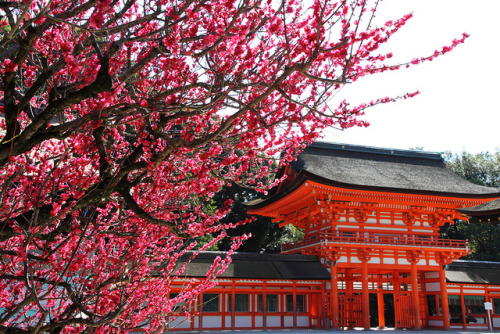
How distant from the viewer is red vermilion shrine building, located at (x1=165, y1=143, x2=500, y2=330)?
14570 millimetres

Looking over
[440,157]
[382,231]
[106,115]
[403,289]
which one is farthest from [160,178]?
[440,157]

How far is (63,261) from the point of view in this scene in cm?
424

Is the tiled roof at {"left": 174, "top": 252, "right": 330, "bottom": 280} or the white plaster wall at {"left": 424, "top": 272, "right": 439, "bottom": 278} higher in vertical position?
the tiled roof at {"left": 174, "top": 252, "right": 330, "bottom": 280}

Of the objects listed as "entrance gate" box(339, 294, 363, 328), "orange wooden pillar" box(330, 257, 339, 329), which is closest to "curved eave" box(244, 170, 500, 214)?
"orange wooden pillar" box(330, 257, 339, 329)

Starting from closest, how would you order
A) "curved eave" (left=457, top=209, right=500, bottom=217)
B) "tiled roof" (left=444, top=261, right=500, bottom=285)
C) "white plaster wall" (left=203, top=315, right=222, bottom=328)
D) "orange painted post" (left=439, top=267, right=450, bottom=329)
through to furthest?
1. "white plaster wall" (left=203, top=315, right=222, bottom=328)
2. "orange painted post" (left=439, top=267, right=450, bottom=329)
3. "tiled roof" (left=444, top=261, right=500, bottom=285)
4. "curved eave" (left=457, top=209, right=500, bottom=217)

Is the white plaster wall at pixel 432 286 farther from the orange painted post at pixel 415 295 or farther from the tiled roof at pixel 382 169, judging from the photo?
the tiled roof at pixel 382 169

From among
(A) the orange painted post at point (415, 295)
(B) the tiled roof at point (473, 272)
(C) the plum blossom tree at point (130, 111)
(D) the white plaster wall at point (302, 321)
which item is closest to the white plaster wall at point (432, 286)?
(B) the tiled roof at point (473, 272)

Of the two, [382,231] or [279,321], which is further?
[382,231]

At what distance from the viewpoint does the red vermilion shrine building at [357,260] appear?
14.6m

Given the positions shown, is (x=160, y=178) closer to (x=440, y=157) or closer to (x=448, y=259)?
(x=448, y=259)

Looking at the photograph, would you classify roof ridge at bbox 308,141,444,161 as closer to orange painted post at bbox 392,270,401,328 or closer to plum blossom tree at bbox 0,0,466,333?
orange painted post at bbox 392,270,401,328

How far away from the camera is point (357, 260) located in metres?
15.7

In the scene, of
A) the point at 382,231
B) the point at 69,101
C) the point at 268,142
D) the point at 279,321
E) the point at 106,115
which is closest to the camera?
the point at 69,101

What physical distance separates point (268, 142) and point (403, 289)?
15640 mm
